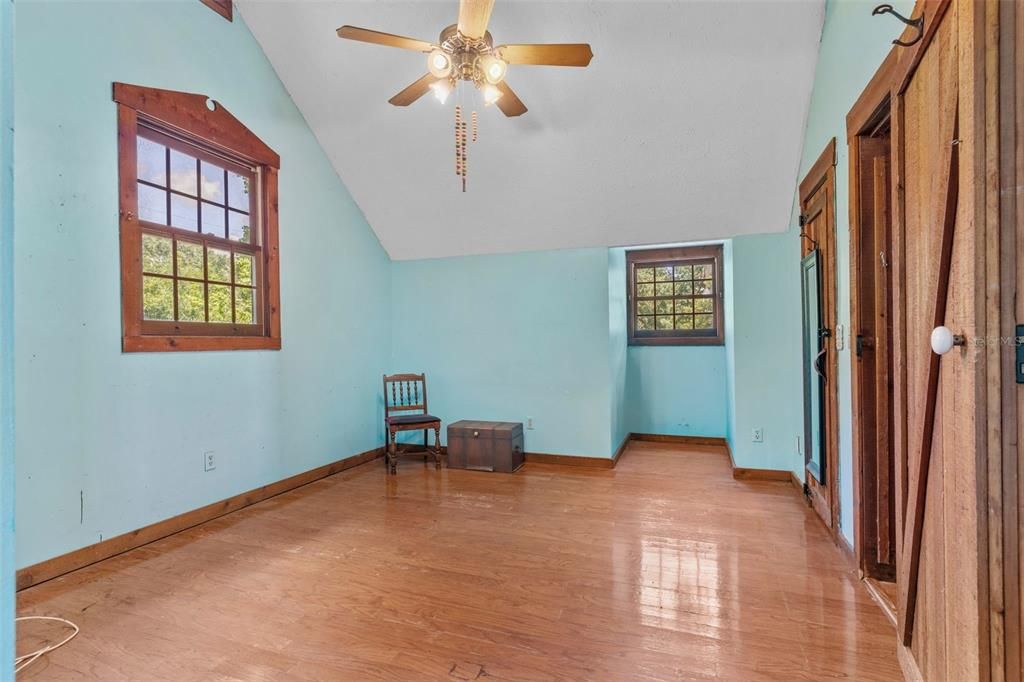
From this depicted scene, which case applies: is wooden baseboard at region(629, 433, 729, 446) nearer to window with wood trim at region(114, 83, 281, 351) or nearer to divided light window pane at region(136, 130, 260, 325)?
window with wood trim at region(114, 83, 281, 351)

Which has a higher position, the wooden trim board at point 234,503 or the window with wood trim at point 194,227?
the window with wood trim at point 194,227

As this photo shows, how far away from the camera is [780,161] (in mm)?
3283

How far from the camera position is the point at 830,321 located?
2549 mm

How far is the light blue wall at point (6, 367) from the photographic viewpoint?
0.68 meters

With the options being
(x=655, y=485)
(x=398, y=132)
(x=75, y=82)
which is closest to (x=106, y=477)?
(x=75, y=82)

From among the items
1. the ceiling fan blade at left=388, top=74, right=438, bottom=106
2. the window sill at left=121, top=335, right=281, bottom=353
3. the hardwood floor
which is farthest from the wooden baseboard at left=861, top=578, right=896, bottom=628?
the window sill at left=121, top=335, right=281, bottom=353

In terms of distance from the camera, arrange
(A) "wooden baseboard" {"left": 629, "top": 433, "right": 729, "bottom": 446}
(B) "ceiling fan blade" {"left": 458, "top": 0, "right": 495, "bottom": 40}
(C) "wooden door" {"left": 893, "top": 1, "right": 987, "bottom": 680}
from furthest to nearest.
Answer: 1. (A) "wooden baseboard" {"left": 629, "top": 433, "right": 729, "bottom": 446}
2. (B) "ceiling fan blade" {"left": 458, "top": 0, "right": 495, "bottom": 40}
3. (C) "wooden door" {"left": 893, "top": 1, "right": 987, "bottom": 680}

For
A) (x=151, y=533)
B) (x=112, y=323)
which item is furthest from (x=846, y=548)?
(x=112, y=323)

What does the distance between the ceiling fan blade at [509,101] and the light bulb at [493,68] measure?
154 millimetres

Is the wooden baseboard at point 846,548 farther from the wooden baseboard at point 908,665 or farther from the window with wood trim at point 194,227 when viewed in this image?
the window with wood trim at point 194,227

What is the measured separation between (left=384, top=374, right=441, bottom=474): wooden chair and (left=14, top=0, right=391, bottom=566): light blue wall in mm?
679

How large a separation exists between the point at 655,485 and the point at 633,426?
1863 mm

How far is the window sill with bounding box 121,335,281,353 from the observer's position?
262 centimetres

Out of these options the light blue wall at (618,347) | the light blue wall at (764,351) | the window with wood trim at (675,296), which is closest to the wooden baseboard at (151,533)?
the light blue wall at (618,347)
